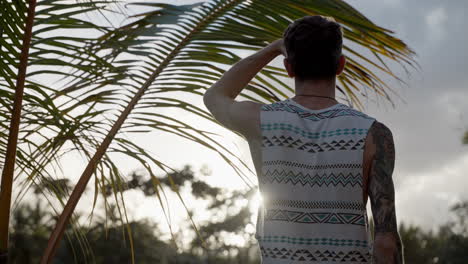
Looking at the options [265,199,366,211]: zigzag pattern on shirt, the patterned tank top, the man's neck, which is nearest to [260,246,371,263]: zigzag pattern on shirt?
the patterned tank top

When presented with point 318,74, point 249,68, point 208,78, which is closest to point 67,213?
point 208,78

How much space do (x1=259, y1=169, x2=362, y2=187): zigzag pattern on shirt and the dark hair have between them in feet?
0.80

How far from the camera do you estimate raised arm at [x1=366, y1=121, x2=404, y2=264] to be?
4.85 feet

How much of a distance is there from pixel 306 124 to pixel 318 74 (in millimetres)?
128

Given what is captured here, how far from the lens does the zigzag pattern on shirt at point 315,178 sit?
1459 millimetres

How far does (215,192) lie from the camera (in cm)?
3584

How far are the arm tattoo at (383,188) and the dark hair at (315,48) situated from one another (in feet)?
0.62

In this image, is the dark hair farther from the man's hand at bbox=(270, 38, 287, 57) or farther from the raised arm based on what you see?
the raised arm

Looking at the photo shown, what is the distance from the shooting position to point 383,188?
1486 mm

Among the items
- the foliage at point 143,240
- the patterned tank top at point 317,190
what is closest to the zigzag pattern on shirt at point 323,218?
the patterned tank top at point 317,190

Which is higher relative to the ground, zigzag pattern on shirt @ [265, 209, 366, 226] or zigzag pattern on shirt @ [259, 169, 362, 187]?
zigzag pattern on shirt @ [259, 169, 362, 187]

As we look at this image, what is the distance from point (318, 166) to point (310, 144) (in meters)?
0.06

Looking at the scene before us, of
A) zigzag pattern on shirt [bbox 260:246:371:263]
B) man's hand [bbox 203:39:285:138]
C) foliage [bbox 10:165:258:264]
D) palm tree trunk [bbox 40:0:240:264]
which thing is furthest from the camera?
foliage [bbox 10:165:258:264]

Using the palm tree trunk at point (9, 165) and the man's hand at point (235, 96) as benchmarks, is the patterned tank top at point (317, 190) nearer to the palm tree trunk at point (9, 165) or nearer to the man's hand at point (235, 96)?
the man's hand at point (235, 96)
